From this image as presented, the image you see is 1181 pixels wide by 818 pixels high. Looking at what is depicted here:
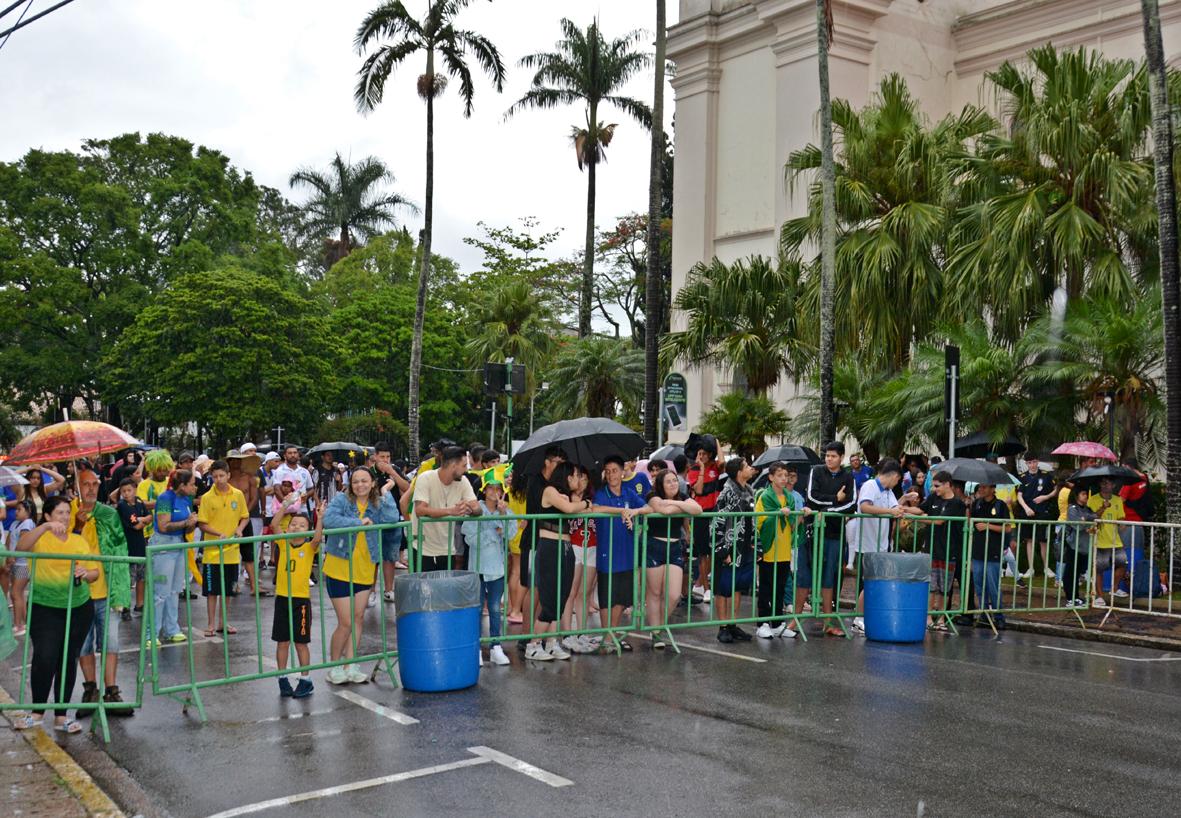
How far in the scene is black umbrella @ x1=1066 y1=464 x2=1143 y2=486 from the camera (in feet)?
48.7

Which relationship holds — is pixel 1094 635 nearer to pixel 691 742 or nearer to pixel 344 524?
pixel 691 742

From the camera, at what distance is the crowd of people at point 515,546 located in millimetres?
8289

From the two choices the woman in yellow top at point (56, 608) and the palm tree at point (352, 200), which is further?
the palm tree at point (352, 200)

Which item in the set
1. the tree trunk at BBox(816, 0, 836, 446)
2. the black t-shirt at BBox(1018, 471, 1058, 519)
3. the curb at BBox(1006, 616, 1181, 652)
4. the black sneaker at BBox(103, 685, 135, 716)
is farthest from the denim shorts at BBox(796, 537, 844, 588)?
the tree trunk at BBox(816, 0, 836, 446)

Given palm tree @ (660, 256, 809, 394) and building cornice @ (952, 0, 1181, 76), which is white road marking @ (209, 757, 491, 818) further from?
building cornice @ (952, 0, 1181, 76)

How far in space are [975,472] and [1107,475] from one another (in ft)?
7.34

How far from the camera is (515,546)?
39.9 feet

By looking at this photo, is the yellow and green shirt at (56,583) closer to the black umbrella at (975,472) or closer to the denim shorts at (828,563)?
the denim shorts at (828,563)

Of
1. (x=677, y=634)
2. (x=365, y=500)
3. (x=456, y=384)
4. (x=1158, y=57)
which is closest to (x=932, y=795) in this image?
(x=365, y=500)

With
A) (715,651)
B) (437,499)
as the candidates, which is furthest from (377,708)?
(715,651)

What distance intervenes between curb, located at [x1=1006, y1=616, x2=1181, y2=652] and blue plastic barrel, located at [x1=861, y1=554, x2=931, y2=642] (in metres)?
2.13

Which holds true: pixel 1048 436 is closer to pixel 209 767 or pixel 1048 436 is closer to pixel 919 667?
pixel 919 667

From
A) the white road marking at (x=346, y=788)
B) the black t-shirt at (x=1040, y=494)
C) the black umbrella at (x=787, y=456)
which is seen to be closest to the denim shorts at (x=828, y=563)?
the black umbrella at (x=787, y=456)

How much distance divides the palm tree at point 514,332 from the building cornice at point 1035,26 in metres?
18.9
